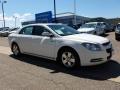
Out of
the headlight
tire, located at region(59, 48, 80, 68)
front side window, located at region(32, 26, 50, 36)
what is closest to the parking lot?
tire, located at region(59, 48, 80, 68)

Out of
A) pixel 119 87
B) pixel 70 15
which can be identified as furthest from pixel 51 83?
pixel 70 15

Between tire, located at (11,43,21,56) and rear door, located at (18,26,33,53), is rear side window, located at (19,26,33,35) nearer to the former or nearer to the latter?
rear door, located at (18,26,33,53)

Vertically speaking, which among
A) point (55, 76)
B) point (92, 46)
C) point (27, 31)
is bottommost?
point (55, 76)

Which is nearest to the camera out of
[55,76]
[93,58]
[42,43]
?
[55,76]

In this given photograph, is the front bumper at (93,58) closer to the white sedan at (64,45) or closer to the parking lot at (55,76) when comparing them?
the white sedan at (64,45)

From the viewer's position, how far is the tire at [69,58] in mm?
7594

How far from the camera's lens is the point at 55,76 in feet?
23.0

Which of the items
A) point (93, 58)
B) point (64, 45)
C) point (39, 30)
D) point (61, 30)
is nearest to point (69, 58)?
point (64, 45)

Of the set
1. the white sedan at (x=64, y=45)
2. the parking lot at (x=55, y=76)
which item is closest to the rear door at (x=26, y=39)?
the white sedan at (x=64, y=45)

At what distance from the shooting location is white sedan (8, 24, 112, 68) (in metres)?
7.38

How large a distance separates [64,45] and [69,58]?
1.55 feet

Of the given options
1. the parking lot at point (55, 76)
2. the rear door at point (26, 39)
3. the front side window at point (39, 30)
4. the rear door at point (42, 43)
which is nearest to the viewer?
the parking lot at point (55, 76)

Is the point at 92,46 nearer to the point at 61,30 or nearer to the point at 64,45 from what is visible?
the point at 64,45

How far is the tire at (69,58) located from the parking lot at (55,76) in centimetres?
18
